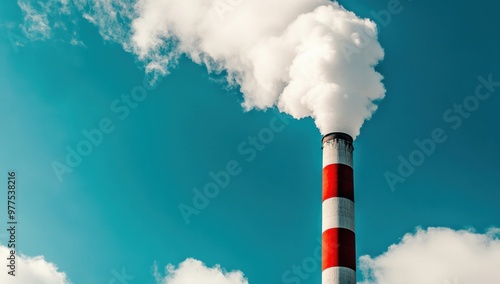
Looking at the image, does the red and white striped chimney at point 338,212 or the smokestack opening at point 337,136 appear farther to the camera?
the smokestack opening at point 337,136

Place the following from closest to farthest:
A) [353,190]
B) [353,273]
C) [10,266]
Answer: [10,266] → [353,273] → [353,190]

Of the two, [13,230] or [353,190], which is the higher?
[353,190]

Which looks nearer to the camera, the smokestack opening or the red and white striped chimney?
the red and white striped chimney

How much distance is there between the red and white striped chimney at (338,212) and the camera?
22703 mm

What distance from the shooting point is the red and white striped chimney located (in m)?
22.7

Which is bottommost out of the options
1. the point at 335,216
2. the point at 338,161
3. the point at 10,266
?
the point at 10,266

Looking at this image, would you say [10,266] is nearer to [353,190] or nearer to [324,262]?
[324,262]

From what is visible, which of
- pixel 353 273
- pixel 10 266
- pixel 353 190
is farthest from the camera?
pixel 353 190

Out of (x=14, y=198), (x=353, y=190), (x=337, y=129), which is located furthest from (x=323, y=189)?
(x=14, y=198)

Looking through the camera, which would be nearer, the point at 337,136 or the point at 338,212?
the point at 338,212

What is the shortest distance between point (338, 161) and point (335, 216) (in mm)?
2339

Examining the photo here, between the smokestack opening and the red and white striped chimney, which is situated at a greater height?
the smokestack opening

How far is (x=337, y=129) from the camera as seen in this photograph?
26.0m

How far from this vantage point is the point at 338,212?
78.1 feet
